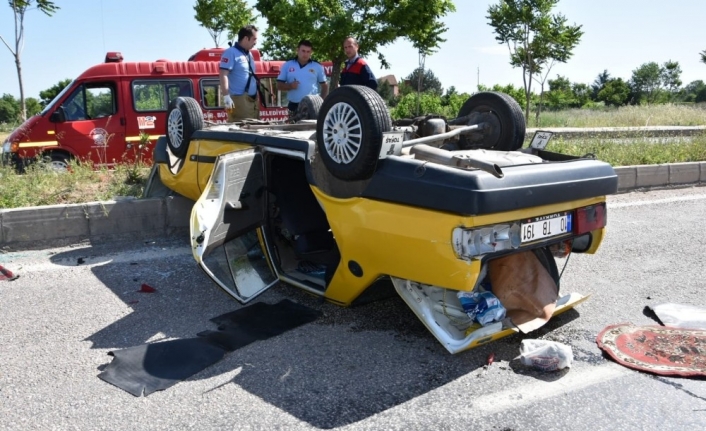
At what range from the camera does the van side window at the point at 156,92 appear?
466 inches

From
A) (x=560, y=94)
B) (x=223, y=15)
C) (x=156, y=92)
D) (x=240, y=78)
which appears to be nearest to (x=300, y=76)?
(x=240, y=78)

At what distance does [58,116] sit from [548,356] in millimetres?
10327

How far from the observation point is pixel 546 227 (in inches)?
135

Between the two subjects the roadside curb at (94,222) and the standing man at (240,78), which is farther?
the standing man at (240,78)

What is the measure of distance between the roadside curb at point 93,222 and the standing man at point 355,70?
2.31 m

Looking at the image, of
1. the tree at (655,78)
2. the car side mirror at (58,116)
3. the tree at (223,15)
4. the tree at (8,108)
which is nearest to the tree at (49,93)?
the tree at (8,108)

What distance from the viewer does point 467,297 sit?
3.48 metres

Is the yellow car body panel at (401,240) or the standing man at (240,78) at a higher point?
the standing man at (240,78)

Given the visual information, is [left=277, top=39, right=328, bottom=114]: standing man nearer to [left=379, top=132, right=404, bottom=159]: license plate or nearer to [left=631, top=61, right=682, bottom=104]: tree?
[left=379, top=132, right=404, bottom=159]: license plate

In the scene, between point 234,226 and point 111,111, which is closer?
point 234,226

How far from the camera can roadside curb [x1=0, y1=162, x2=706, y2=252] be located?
5.47 meters

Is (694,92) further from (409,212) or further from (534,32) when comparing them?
(409,212)

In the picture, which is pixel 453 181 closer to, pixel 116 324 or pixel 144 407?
pixel 144 407

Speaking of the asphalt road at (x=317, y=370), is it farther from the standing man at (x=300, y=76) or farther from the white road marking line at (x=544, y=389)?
the standing man at (x=300, y=76)
